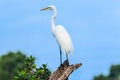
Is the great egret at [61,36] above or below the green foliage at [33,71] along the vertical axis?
above

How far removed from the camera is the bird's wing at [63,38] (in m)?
20.4

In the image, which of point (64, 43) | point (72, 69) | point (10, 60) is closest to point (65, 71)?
point (72, 69)

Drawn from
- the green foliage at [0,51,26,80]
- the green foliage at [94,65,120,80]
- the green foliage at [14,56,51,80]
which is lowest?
the green foliage at [14,56,51,80]

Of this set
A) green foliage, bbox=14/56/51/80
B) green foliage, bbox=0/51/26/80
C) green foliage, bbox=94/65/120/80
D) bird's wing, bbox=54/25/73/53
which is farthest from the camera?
green foliage, bbox=94/65/120/80

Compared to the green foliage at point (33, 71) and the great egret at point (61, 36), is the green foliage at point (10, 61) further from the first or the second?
the green foliage at point (33, 71)

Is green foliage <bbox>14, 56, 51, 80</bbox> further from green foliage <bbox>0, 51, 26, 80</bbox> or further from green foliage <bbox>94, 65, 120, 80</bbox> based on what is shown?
green foliage <bbox>94, 65, 120, 80</bbox>

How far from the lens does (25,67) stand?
1928 cm

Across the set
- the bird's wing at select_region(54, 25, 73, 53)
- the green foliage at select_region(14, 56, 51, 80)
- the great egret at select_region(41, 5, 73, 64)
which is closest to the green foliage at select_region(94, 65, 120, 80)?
the great egret at select_region(41, 5, 73, 64)

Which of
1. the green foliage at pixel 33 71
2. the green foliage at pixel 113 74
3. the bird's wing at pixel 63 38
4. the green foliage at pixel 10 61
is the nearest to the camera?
the green foliage at pixel 33 71

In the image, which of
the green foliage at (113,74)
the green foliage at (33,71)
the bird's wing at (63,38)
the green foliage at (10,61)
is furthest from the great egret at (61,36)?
the green foliage at (113,74)

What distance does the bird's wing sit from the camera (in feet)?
66.8

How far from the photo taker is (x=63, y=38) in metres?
21.0

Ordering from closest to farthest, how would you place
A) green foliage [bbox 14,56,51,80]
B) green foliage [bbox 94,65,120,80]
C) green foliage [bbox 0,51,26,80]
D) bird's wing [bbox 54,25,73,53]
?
green foliage [bbox 14,56,51,80] < bird's wing [bbox 54,25,73,53] < green foliage [bbox 0,51,26,80] < green foliage [bbox 94,65,120,80]

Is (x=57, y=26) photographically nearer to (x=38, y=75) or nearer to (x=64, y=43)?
(x=64, y=43)
